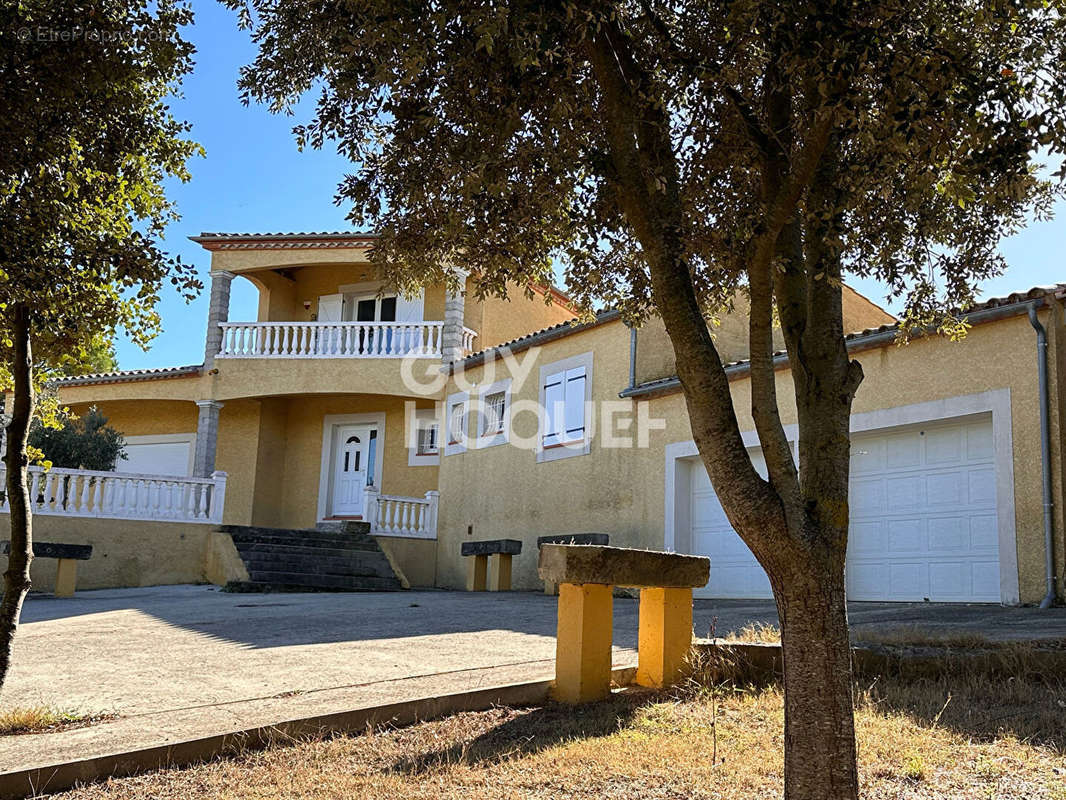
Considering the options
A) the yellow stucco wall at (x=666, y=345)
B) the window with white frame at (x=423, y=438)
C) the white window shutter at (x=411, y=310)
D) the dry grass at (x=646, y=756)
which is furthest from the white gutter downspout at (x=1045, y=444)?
the white window shutter at (x=411, y=310)

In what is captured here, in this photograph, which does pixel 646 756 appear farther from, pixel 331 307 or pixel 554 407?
pixel 331 307

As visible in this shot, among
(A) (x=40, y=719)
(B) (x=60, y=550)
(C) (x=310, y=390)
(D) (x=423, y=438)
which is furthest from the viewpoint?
(D) (x=423, y=438)

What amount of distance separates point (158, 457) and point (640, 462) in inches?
522

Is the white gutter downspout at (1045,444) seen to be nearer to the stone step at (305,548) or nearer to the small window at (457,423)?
the stone step at (305,548)

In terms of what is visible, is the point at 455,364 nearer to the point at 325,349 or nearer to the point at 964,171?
the point at 325,349

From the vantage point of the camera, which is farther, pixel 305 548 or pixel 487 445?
pixel 487 445

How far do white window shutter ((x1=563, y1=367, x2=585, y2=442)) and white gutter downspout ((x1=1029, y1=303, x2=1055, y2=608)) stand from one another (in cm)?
755

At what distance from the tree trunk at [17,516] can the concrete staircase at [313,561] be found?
1019cm

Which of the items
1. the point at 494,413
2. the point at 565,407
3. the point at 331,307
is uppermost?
the point at 331,307

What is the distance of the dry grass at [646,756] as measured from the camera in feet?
13.3

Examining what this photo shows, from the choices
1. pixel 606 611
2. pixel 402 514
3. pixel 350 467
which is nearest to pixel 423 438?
pixel 350 467

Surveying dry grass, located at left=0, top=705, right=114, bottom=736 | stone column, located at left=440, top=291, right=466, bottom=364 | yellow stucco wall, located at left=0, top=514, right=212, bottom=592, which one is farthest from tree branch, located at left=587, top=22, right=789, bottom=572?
stone column, located at left=440, top=291, right=466, bottom=364

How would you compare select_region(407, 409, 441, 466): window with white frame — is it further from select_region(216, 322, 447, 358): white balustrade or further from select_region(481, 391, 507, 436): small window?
select_region(481, 391, 507, 436): small window

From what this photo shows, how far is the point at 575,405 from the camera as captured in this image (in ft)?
55.2
